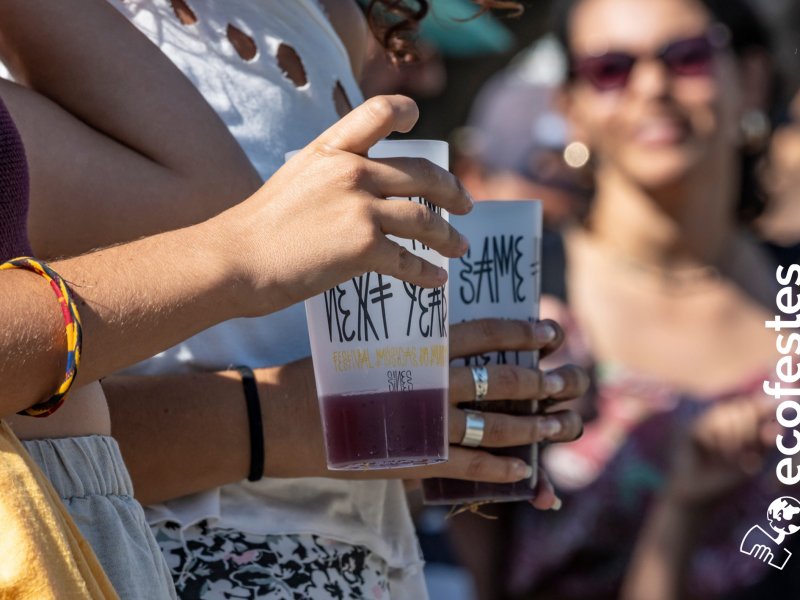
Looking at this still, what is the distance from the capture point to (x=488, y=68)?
785 cm

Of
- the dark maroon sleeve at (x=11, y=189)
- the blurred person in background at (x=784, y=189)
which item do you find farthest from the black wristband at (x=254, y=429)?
the blurred person in background at (x=784, y=189)

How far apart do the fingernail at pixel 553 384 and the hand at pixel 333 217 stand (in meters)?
0.50

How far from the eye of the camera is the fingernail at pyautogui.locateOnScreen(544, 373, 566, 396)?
67.8 inches

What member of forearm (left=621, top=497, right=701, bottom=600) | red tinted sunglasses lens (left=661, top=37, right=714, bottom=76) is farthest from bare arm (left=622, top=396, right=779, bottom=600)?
red tinted sunglasses lens (left=661, top=37, right=714, bottom=76)

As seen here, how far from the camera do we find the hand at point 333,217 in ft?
3.98

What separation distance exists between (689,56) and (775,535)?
4.61 feet

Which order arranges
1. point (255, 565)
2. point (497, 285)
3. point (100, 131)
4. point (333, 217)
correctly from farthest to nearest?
point (497, 285)
point (255, 565)
point (100, 131)
point (333, 217)

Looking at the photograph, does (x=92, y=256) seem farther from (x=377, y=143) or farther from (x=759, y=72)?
(x=759, y=72)

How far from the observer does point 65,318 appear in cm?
112

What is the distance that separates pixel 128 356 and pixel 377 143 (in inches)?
12.9

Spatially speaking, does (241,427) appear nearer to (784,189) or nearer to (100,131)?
(100,131)

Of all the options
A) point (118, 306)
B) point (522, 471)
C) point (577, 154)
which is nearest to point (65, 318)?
point (118, 306)

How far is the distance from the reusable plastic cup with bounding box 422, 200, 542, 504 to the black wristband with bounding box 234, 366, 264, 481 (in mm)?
237

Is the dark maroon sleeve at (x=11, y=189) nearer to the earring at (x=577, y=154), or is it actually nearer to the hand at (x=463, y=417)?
the hand at (x=463, y=417)
